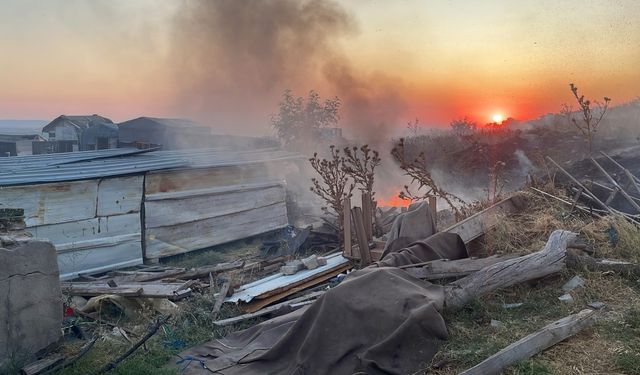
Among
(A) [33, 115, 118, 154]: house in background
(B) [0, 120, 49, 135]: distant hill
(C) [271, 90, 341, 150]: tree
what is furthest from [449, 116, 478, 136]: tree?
(B) [0, 120, 49, 135]: distant hill

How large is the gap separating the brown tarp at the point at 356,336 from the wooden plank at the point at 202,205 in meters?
5.93

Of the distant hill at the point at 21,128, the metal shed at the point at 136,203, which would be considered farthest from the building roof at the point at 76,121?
the metal shed at the point at 136,203

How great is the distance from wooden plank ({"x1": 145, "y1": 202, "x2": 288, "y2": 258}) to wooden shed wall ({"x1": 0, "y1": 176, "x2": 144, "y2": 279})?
0.46 meters

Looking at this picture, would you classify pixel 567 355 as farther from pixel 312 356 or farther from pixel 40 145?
pixel 40 145

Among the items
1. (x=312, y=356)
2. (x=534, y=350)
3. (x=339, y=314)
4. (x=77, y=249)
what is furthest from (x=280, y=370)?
(x=77, y=249)

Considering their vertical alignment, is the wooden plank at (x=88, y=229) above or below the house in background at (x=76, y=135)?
below

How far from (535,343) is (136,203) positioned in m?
8.82

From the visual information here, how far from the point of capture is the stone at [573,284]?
533 centimetres

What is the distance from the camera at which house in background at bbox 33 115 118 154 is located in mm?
21875

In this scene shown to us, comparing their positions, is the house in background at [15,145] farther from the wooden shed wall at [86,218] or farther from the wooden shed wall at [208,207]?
the wooden shed wall at [86,218]

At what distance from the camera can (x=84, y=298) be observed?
731 centimetres

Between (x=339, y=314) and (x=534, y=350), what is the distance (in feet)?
5.86

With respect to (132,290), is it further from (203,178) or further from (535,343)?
(535,343)

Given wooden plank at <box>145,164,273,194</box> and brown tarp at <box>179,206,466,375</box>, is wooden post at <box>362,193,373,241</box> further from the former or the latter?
wooden plank at <box>145,164,273,194</box>
